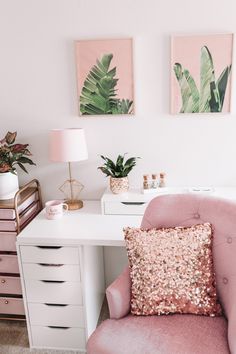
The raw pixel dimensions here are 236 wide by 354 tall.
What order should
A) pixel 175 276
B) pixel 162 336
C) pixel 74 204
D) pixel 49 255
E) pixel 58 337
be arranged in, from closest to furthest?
pixel 162 336 < pixel 175 276 < pixel 49 255 < pixel 58 337 < pixel 74 204

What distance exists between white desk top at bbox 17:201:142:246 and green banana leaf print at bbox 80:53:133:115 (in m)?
0.64

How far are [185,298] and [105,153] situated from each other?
108 centimetres

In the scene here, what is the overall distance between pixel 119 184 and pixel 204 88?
0.77 metres

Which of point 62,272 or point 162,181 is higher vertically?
point 162,181

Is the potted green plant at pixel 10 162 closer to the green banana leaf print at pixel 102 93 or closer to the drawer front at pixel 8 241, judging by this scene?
the drawer front at pixel 8 241

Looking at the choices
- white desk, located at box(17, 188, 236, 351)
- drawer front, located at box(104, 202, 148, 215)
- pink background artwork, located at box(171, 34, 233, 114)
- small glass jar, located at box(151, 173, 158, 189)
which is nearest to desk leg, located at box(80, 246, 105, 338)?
white desk, located at box(17, 188, 236, 351)

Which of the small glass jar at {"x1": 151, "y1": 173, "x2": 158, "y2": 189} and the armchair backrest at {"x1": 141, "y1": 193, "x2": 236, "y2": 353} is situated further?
the small glass jar at {"x1": 151, "y1": 173, "x2": 158, "y2": 189}

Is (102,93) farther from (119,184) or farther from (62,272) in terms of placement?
(62,272)

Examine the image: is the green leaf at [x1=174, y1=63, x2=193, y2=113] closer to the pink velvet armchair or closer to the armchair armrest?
the pink velvet armchair

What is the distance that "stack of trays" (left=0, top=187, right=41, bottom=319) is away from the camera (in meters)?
1.88

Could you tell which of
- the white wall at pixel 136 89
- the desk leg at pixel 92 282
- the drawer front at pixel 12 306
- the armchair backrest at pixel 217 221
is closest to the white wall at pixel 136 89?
the white wall at pixel 136 89

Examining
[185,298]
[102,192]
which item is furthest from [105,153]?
[185,298]

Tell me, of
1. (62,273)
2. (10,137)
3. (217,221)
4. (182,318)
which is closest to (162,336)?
(182,318)

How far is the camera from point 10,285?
199 cm
